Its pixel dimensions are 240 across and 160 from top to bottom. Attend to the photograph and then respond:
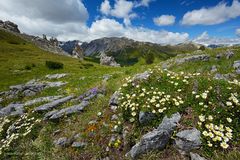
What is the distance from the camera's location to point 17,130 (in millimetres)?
12812

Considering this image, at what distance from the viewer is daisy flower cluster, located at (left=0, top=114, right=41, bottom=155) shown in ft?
38.1

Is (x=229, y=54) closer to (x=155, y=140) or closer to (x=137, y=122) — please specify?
(x=137, y=122)

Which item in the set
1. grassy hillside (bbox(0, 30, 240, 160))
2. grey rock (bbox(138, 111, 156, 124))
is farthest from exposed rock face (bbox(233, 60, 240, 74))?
grey rock (bbox(138, 111, 156, 124))

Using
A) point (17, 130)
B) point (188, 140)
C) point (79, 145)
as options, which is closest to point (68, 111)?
point (17, 130)

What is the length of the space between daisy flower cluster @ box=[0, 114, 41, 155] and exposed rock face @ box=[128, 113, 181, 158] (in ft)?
20.9

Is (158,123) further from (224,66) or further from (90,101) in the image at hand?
(224,66)

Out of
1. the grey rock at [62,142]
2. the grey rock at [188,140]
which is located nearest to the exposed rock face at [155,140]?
the grey rock at [188,140]

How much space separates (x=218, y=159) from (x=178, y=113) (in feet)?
8.15

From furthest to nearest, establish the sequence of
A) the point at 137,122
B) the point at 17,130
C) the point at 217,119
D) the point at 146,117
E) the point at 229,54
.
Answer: the point at 229,54 → the point at 17,130 → the point at 137,122 → the point at 146,117 → the point at 217,119

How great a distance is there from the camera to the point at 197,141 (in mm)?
7945

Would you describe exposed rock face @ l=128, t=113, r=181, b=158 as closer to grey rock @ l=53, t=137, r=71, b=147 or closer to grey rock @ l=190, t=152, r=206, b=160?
grey rock @ l=190, t=152, r=206, b=160

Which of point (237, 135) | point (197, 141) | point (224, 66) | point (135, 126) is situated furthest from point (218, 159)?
point (224, 66)

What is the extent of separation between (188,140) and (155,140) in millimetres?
1224

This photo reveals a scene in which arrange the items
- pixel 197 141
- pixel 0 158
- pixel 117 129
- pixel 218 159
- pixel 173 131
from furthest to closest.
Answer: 1. pixel 0 158
2. pixel 117 129
3. pixel 173 131
4. pixel 197 141
5. pixel 218 159
